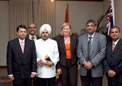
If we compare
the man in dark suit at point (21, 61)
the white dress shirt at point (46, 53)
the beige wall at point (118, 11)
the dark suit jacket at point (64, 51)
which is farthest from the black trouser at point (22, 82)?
the beige wall at point (118, 11)

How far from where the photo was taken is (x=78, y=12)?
27.8 feet

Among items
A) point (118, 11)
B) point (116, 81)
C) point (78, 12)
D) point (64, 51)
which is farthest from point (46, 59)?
point (78, 12)

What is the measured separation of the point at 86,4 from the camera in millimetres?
8508

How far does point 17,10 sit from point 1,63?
106 inches

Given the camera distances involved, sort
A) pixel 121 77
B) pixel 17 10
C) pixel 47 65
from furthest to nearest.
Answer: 1. pixel 17 10
2. pixel 47 65
3. pixel 121 77

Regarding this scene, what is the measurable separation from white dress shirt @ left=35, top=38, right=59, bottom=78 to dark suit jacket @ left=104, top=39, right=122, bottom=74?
2.92 ft

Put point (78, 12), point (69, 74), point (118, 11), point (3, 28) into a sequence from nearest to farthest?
point (69, 74), point (118, 11), point (3, 28), point (78, 12)

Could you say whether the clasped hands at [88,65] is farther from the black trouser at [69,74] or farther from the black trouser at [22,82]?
the black trouser at [22,82]

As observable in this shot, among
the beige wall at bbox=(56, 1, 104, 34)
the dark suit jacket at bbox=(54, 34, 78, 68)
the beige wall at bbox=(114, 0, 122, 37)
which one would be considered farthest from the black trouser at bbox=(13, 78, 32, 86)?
the beige wall at bbox=(56, 1, 104, 34)

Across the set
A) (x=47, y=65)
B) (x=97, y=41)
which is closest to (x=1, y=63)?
Result: (x=47, y=65)

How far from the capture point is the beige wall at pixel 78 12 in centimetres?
840

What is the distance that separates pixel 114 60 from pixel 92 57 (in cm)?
36

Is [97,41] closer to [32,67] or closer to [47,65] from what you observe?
[47,65]

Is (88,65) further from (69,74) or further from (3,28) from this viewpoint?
(3,28)
